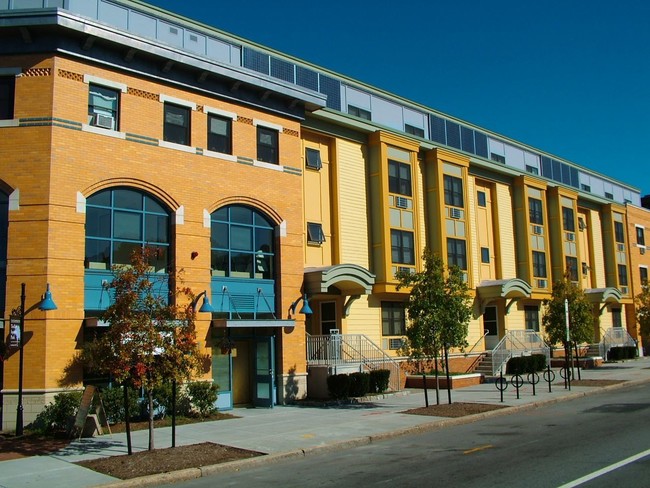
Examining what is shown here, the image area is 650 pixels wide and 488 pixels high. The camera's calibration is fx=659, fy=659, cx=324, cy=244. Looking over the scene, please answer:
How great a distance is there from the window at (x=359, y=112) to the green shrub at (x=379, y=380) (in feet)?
38.2

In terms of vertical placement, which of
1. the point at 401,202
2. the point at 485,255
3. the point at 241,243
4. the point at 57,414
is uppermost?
the point at 401,202

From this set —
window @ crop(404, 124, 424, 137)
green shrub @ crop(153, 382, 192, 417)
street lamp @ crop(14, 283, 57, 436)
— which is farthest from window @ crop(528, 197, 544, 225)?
street lamp @ crop(14, 283, 57, 436)

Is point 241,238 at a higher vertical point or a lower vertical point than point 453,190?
lower

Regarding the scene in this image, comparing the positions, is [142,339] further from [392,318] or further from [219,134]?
[392,318]

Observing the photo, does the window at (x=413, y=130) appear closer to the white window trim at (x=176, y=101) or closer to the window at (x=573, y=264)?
the white window trim at (x=176, y=101)

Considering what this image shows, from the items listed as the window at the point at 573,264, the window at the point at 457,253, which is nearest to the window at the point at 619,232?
the window at the point at 573,264

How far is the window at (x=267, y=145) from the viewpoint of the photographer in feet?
77.5

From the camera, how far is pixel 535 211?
3862 cm

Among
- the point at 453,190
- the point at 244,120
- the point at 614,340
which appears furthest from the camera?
the point at 614,340

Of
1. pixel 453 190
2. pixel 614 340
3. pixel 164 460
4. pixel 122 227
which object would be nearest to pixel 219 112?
pixel 122 227

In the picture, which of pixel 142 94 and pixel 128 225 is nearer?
pixel 128 225

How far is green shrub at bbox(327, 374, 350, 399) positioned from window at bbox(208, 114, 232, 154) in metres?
8.63

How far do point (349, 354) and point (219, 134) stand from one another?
31.3ft

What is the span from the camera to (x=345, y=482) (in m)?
10.8
